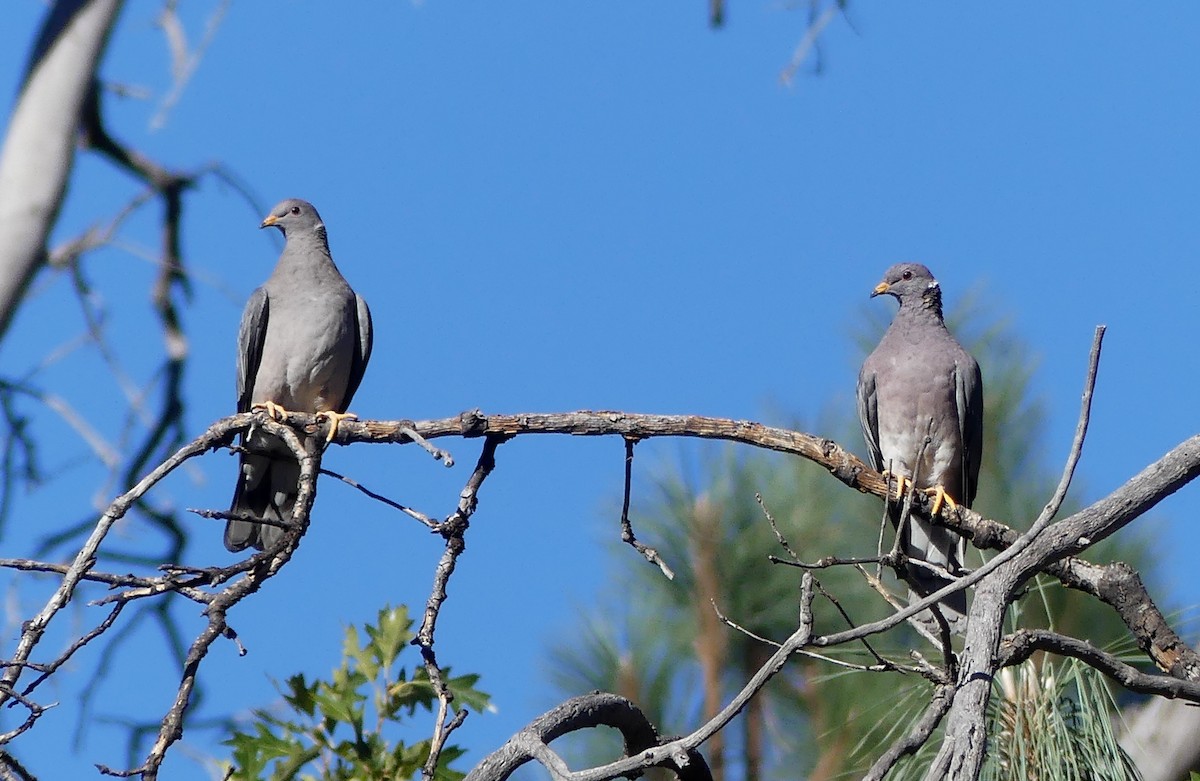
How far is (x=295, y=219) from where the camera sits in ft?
17.9

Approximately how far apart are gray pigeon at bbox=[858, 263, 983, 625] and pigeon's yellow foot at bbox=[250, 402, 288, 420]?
2.10m

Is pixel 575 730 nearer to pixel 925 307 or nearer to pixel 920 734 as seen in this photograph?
pixel 920 734

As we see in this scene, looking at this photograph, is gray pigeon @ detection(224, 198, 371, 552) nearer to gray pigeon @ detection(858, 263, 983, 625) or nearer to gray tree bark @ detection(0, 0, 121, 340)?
gray tree bark @ detection(0, 0, 121, 340)

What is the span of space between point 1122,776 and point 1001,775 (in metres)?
0.29

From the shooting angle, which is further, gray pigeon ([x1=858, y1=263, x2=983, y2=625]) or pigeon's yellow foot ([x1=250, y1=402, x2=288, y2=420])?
gray pigeon ([x1=858, y1=263, x2=983, y2=625])

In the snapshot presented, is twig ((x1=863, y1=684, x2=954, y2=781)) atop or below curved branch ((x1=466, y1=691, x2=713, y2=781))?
below

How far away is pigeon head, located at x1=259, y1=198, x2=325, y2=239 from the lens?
5.41 meters

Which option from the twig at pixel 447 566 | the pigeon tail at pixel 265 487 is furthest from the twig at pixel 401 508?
the pigeon tail at pixel 265 487

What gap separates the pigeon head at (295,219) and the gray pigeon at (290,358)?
0.05 meters

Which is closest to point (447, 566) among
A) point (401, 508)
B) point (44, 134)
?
point (401, 508)

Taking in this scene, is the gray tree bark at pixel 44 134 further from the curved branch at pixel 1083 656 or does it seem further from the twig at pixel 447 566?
the curved branch at pixel 1083 656

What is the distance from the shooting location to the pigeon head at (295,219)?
17.7 feet

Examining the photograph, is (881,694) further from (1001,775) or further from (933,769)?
(933,769)

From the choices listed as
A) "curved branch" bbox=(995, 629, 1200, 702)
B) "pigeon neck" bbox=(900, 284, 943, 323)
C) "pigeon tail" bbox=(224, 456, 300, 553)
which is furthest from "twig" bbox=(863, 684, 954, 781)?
"pigeon tail" bbox=(224, 456, 300, 553)
